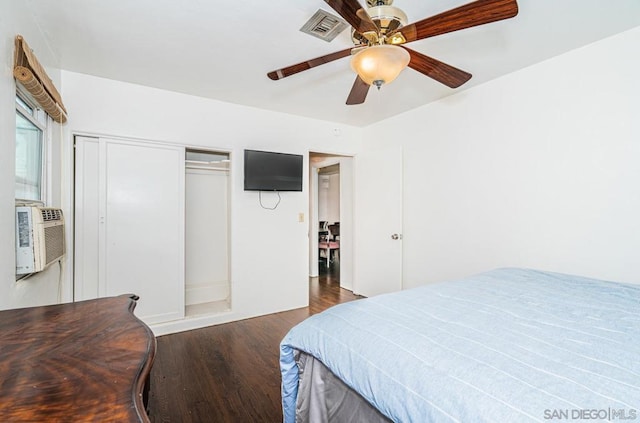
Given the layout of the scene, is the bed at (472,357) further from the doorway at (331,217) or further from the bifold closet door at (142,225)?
the doorway at (331,217)

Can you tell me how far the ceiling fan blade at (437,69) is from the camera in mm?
1723

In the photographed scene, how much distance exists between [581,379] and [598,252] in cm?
187

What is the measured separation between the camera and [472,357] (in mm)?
928

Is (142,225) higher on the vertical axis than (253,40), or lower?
lower

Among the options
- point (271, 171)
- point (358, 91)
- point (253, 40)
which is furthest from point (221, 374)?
point (253, 40)

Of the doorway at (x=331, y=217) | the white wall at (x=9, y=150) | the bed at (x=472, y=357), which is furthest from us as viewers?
the doorway at (x=331, y=217)

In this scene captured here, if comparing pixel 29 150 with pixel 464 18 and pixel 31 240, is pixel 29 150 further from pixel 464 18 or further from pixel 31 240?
pixel 464 18

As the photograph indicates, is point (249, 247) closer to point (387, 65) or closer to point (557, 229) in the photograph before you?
point (387, 65)

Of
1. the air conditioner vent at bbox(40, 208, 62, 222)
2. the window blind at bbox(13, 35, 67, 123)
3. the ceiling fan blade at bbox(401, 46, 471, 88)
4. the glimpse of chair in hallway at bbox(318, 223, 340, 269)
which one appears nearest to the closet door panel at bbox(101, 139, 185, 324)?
the air conditioner vent at bbox(40, 208, 62, 222)

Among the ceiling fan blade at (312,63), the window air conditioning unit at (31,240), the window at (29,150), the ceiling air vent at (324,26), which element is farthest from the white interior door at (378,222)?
the window at (29,150)

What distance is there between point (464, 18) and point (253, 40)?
141cm

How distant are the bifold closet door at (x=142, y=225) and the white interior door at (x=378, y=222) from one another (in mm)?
2327

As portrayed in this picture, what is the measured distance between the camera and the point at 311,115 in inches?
148

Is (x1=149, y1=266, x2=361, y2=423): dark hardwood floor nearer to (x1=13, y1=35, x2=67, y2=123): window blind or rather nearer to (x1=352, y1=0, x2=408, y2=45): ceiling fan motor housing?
(x1=13, y1=35, x2=67, y2=123): window blind
